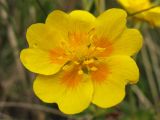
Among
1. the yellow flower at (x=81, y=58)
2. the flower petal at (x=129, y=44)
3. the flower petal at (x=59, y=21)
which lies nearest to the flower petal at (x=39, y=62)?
the yellow flower at (x=81, y=58)

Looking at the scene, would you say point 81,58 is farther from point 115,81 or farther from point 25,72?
point 25,72

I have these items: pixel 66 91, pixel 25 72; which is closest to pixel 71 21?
pixel 66 91

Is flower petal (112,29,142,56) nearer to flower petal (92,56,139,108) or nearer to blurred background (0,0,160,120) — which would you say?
flower petal (92,56,139,108)

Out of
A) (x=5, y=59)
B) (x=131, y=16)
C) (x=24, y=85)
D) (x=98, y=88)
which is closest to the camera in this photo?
(x=98, y=88)

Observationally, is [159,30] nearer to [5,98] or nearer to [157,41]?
[157,41]

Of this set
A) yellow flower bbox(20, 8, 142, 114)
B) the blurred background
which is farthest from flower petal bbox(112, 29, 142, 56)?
the blurred background

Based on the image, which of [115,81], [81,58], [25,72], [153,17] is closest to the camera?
[115,81]

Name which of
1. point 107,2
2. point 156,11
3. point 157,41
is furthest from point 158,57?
point 156,11
